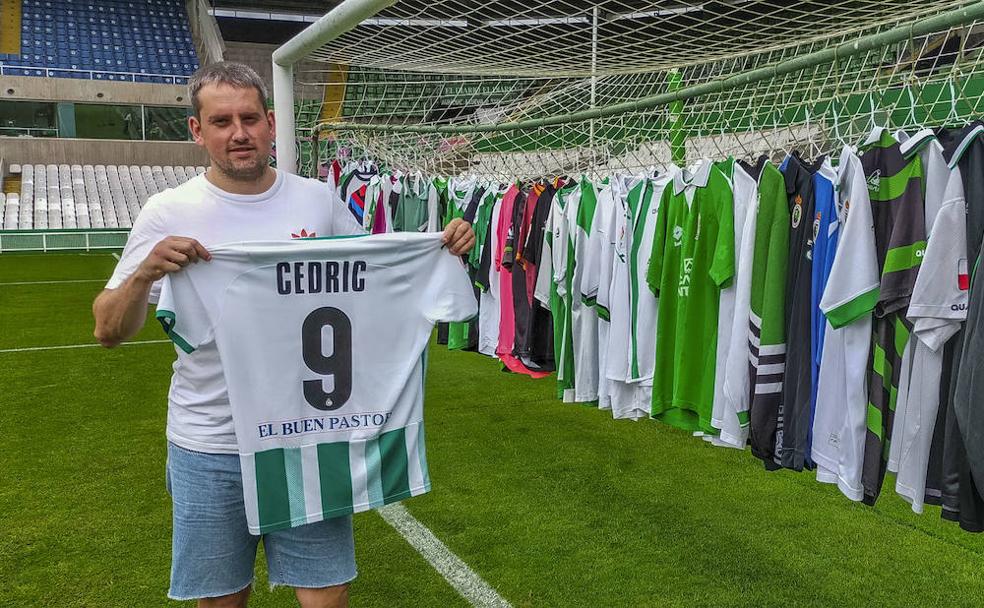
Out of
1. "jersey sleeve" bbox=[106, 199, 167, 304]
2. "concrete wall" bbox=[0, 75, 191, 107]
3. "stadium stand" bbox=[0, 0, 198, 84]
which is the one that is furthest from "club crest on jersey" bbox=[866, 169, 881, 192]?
"stadium stand" bbox=[0, 0, 198, 84]

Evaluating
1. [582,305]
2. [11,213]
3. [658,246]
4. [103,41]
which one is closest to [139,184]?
[11,213]

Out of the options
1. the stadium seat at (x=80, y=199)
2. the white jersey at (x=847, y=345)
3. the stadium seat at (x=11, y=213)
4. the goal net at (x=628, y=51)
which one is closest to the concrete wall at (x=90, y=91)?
the stadium seat at (x=80, y=199)

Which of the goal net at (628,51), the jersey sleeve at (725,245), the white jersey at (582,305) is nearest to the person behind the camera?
the jersey sleeve at (725,245)

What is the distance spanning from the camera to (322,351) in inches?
75.7

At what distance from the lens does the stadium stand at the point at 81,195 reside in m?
17.3

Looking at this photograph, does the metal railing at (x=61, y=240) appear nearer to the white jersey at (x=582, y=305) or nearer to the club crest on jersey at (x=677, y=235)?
the white jersey at (x=582, y=305)

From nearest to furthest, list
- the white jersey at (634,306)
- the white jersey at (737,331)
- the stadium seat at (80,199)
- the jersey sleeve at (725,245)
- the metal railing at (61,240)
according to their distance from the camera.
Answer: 1. the white jersey at (737,331)
2. the jersey sleeve at (725,245)
3. the white jersey at (634,306)
4. the metal railing at (61,240)
5. the stadium seat at (80,199)

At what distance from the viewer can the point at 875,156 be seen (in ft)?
7.00

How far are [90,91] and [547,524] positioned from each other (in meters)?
21.2

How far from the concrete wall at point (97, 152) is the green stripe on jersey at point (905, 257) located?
20101 mm

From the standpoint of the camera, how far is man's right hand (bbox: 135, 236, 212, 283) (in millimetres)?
1661

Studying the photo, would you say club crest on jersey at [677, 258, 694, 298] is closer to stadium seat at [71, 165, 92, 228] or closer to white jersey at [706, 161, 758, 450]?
white jersey at [706, 161, 758, 450]

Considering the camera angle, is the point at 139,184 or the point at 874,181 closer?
the point at 874,181

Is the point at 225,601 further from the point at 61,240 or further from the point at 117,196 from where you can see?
the point at 117,196
